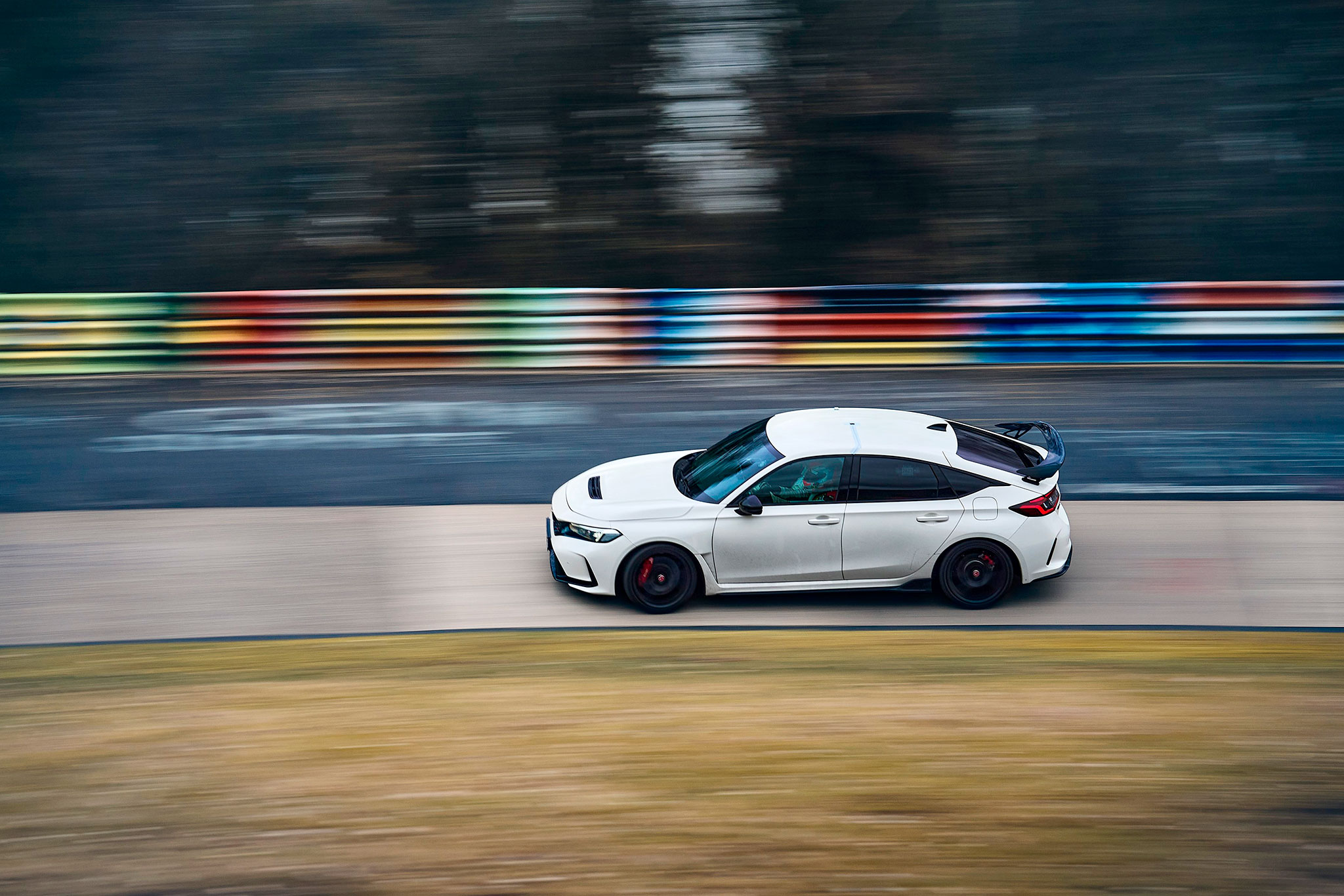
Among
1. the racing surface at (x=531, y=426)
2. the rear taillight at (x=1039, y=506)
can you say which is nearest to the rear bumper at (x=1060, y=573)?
the rear taillight at (x=1039, y=506)

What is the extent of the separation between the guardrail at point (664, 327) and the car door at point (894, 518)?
7.92 meters

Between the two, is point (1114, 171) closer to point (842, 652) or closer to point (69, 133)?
point (842, 652)

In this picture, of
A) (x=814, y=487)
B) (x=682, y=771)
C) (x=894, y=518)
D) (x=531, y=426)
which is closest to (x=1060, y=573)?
(x=894, y=518)

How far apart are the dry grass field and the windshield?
131cm

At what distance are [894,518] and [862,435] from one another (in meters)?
0.67

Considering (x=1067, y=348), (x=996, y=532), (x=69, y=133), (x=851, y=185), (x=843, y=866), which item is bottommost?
(x=843, y=866)

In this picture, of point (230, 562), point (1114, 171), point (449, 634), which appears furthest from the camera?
point (1114, 171)

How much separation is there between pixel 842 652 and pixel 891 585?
1125 mm

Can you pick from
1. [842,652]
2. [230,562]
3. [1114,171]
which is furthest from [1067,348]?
[230,562]

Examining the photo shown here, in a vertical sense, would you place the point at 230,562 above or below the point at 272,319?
below

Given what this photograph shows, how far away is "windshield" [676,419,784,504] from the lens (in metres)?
7.88

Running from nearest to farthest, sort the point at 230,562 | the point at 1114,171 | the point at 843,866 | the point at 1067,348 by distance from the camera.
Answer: the point at 843,866 → the point at 230,562 → the point at 1067,348 → the point at 1114,171

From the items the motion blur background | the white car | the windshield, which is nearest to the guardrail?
the motion blur background

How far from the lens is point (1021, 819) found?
4.51 metres
